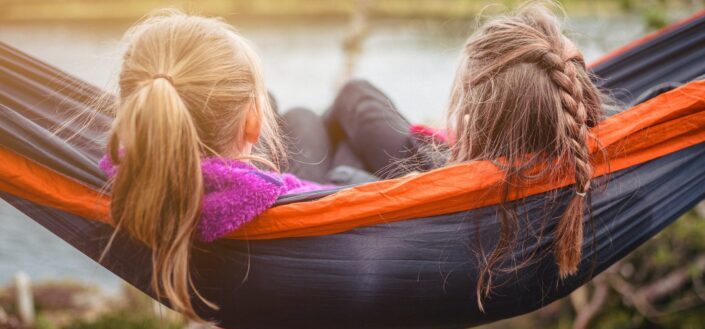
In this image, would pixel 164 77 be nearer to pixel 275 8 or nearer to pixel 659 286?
pixel 659 286

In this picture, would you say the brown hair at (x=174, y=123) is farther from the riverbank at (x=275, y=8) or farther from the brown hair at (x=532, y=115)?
the riverbank at (x=275, y=8)

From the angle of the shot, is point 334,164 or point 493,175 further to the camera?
point 334,164

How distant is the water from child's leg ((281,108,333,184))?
7.5 inches

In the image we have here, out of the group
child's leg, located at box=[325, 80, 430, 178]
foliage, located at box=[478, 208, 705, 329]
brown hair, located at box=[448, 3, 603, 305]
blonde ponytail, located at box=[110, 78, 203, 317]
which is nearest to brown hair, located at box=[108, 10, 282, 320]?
blonde ponytail, located at box=[110, 78, 203, 317]

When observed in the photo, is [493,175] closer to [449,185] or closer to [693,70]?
[449,185]

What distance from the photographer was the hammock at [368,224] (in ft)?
3.74

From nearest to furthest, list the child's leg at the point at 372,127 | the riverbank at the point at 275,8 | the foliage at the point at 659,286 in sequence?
the child's leg at the point at 372,127, the foliage at the point at 659,286, the riverbank at the point at 275,8

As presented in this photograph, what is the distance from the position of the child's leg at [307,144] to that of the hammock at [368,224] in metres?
0.44

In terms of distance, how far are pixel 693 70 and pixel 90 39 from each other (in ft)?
13.9

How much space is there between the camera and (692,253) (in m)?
2.46

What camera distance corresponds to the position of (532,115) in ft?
3.83

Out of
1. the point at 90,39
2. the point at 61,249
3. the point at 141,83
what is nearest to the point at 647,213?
the point at 141,83

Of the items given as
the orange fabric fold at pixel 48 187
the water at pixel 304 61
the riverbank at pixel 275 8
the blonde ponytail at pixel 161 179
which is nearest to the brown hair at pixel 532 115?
the water at pixel 304 61

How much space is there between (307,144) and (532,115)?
71 cm
